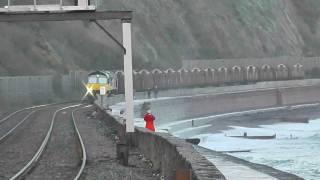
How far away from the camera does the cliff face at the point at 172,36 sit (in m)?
68.4

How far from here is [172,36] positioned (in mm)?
94250

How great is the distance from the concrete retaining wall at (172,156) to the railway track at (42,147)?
190 centimetres

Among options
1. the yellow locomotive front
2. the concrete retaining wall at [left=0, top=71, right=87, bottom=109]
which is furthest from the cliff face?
the yellow locomotive front

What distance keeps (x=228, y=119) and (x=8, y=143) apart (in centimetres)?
4845

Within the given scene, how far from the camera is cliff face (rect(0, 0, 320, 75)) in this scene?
6838 centimetres

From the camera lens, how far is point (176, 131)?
56.2 metres

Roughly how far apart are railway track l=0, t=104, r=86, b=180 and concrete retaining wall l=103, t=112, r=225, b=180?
190 cm

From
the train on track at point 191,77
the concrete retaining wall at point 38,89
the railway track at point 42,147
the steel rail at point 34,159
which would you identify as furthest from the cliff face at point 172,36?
the steel rail at point 34,159

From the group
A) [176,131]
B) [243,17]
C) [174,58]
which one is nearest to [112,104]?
[176,131]

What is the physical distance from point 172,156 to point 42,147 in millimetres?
9942

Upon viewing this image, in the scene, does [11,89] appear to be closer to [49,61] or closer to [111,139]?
[49,61]

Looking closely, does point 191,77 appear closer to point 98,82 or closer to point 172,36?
point 172,36

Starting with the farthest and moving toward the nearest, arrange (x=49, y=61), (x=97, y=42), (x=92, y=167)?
(x=97, y=42) < (x=49, y=61) < (x=92, y=167)

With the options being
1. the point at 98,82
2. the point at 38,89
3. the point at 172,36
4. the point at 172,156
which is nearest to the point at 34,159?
the point at 172,156
